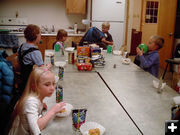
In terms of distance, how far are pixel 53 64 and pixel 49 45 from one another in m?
2.74

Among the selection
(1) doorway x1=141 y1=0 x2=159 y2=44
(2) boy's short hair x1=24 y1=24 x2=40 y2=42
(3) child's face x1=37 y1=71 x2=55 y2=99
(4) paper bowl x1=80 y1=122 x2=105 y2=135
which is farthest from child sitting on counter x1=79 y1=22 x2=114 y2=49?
(1) doorway x1=141 y1=0 x2=159 y2=44

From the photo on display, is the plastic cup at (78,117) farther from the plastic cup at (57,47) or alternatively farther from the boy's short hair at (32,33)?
the plastic cup at (57,47)

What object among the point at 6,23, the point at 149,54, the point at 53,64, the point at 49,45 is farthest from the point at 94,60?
the point at 6,23

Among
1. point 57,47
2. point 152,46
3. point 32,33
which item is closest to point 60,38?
point 57,47

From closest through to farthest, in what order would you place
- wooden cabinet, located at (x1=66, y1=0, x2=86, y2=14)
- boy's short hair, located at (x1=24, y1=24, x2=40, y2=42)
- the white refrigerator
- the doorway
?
boy's short hair, located at (x1=24, y1=24, x2=40, y2=42)
the white refrigerator
wooden cabinet, located at (x1=66, y1=0, x2=86, y2=14)
the doorway

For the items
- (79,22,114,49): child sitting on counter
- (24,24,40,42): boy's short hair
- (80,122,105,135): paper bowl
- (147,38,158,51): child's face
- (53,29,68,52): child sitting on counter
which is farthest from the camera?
(79,22,114,49): child sitting on counter

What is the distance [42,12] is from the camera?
5.82 m

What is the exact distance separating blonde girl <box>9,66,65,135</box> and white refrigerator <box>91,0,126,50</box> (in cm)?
409

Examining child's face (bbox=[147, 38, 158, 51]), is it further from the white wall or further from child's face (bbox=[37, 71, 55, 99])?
the white wall

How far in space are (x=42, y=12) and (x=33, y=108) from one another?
191 inches

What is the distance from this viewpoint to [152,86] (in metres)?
2.22

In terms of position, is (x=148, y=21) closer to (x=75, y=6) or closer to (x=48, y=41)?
(x=75, y=6)

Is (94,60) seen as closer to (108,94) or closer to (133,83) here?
(133,83)

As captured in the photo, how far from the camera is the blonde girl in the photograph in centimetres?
134
